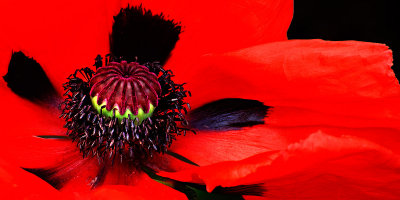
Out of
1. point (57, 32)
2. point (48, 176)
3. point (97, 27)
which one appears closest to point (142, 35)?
point (97, 27)

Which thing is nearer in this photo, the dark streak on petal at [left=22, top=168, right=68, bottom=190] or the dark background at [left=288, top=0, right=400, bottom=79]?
the dark streak on petal at [left=22, top=168, right=68, bottom=190]

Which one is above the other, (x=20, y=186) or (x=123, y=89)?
(x=123, y=89)

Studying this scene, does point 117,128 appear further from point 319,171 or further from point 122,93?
point 319,171

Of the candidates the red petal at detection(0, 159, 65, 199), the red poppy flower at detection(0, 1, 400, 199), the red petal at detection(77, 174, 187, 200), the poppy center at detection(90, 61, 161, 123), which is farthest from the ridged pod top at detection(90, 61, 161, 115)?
the red petal at detection(0, 159, 65, 199)

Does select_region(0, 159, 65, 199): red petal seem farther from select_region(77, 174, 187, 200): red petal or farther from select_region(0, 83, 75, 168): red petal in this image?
select_region(0, 83, 75, 168): red petal

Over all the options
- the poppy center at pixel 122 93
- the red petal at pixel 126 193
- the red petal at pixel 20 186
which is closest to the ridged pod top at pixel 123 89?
the poppy center at pixel 122 93

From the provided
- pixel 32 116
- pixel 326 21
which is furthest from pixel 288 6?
pixel 32 116

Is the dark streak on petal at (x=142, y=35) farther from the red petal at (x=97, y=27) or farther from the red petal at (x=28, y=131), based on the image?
the red petal at (x=28, y=131)

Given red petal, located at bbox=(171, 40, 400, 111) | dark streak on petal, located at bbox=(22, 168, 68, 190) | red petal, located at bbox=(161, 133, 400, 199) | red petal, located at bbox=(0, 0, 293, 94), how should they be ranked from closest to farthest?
red petal, located at bbox=(161, 133, 400, 199), red petal, located at bbox=(171, 40, 400, 111), dark streak on petal, located at bbox=(22, 168, 68, 190), red petal, located at bbox=(0, 0, 293, 94)
